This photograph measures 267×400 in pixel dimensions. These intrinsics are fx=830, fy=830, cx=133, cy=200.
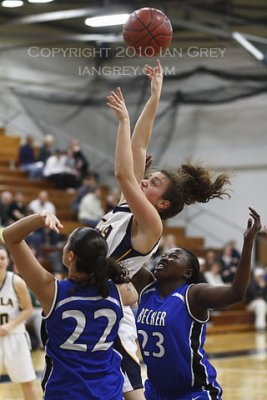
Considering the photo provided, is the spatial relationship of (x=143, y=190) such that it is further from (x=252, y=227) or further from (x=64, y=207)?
(x=64, y=207)

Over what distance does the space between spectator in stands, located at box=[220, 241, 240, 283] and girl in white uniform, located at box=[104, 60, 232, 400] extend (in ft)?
40.0

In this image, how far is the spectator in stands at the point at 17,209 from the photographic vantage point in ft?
50.5

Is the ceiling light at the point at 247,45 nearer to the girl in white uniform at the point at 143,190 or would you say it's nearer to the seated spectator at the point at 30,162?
the seated spectator at the point at 30,162

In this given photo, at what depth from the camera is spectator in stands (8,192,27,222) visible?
15406 mm

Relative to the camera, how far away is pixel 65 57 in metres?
20.8

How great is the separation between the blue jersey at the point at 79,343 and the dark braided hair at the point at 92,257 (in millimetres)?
46

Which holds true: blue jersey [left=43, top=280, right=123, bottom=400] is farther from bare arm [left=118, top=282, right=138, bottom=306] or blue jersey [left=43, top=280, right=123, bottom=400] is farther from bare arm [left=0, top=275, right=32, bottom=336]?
bare arm [left=0, top=275, right=32, bottom=336]

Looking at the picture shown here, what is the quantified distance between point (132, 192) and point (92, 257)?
1.63 feet

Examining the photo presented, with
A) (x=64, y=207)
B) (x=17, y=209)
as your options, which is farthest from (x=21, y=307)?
(x=64, y=207)

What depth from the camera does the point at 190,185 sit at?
14.3 feet

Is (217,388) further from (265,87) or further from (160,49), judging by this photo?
(265,87)

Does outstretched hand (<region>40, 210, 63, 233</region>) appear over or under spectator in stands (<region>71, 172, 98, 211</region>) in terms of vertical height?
under


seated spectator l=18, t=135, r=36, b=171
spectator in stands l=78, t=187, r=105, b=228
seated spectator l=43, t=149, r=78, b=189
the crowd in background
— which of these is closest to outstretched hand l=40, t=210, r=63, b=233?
the crowd in background

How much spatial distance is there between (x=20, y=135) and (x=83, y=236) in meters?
17.7
